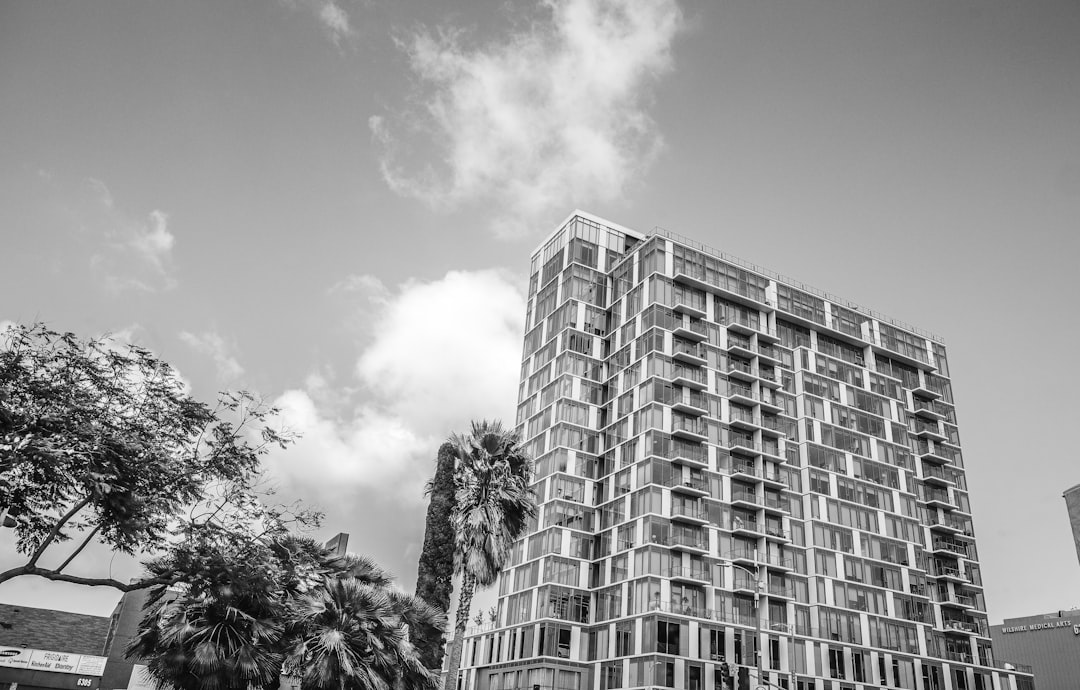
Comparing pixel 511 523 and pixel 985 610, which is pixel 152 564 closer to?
pixel 511 523

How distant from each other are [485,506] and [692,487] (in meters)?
40.6

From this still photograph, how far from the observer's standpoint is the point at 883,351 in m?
98.8

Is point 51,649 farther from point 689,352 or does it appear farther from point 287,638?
point 689,352

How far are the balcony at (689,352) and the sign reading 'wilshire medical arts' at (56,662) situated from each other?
182 ft

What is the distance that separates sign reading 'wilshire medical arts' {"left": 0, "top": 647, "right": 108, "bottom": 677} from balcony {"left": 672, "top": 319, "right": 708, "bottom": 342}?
5736 centimetres

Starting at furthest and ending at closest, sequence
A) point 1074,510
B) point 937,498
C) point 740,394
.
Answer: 1. point 1074,510
2. point 937,498
3. point 740,394

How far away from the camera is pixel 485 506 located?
42.3m

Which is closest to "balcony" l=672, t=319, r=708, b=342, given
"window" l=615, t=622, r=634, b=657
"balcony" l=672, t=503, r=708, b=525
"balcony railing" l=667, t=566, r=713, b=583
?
"balcony" l=672, t=503, r=708, b=525

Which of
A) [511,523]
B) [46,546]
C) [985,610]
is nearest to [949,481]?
[985,610]

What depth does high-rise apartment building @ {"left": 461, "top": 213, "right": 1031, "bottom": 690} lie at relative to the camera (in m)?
75.2

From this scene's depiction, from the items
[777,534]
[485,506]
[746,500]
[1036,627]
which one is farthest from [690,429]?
[1036,627]

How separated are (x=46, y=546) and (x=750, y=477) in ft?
223

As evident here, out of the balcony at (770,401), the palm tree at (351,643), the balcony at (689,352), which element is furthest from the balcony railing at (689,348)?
the palm tree at (351,643)

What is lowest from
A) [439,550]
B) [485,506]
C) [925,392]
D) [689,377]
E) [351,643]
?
[351,643]
